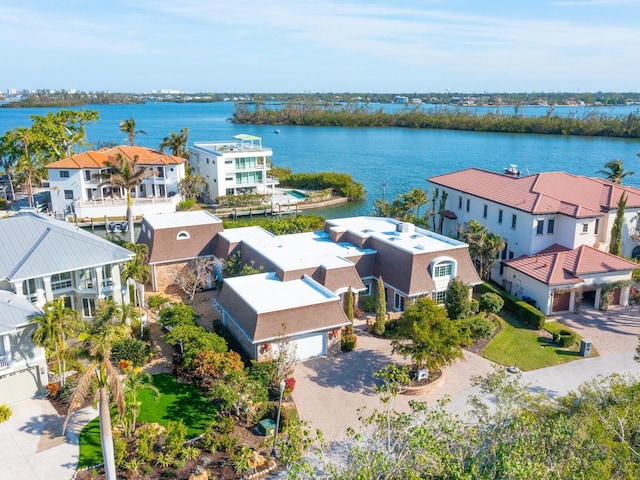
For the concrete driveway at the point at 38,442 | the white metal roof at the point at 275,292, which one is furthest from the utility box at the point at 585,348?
the concrete driveway at the point at 38,442

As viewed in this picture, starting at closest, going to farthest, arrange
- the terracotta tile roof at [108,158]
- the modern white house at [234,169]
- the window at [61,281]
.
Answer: the window at [61,281], the terracotta tile roof at [108,158], the modern white house at [234,169]

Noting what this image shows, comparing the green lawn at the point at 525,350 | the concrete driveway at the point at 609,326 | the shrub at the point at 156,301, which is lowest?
the green lawn at the point at 525,350

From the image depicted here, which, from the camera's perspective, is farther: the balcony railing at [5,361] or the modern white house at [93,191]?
the modern white house at [93,191]

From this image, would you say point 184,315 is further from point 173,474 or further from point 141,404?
point 173,474

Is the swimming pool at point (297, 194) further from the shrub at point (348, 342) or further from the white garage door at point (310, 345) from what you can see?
the white garage door at point (310, 345)

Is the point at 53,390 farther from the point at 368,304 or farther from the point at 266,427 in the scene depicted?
the point at 368,304

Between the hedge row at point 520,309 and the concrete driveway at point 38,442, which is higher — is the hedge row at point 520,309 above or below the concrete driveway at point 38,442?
above

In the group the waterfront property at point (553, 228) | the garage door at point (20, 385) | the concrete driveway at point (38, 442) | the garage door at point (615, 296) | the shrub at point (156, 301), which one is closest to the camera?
the concrete driveway at point (38, 442)

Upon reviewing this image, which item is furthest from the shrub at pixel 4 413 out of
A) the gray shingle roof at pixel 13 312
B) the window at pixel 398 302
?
the window at pixel 398 302

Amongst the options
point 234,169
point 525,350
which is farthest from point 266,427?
point 234,169
